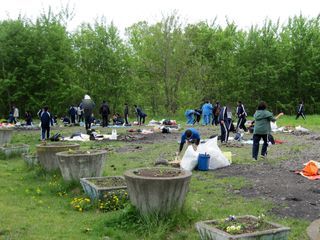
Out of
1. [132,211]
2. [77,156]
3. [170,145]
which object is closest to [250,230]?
[132,211]

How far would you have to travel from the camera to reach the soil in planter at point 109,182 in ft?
26.9

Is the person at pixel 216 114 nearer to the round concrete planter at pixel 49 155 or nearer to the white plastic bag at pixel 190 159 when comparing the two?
the white plastic bag at pixel 190 159

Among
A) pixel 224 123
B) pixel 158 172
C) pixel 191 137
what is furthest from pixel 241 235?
pixel 224 123

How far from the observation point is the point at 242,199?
8.13 meters

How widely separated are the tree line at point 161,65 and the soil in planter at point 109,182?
31.4 metres

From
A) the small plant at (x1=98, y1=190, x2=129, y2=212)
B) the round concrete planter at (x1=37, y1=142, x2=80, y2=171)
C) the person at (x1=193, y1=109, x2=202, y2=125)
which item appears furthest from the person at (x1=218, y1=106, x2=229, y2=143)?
the person at (x1=193, y1=109, x2=202, y2=125)

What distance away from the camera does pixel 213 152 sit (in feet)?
37.9

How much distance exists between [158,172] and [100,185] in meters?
1.64

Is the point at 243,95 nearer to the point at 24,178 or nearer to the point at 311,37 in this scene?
the point at 311,37

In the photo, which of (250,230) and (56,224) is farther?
(56,224)

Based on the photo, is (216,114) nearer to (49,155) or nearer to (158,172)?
(49,155)

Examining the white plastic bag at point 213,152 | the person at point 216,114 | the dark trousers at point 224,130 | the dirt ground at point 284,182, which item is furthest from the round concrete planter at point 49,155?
the person at point 216,114

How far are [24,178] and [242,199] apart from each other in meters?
5.62

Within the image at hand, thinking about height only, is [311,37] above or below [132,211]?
above
